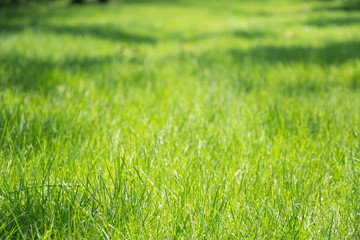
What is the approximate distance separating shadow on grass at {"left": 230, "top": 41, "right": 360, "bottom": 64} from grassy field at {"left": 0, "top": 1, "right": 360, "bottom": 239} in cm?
6

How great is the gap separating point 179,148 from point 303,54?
316 cm

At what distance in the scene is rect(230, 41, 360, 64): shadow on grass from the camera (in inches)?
153

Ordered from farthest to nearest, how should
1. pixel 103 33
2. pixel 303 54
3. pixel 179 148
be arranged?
1. pixel 103 33
2. pixel 303 54
3. pixel 179 148

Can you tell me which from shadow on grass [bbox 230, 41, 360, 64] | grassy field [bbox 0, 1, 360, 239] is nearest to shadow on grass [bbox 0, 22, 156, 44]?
grassy field [bbox 0, 1, 360, 239]

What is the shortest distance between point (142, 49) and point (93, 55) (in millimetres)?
908

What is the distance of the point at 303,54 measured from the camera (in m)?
4.22

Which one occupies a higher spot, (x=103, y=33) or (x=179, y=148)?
(x=103, y=33)

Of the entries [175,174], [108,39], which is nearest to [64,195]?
[175,174]

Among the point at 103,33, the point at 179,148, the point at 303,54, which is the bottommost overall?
the point at 179,148

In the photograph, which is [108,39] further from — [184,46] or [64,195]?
[64,195]

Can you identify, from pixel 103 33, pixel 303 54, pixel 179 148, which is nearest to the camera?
pixel 179 148

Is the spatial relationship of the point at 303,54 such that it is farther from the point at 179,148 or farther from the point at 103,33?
the point at 103,33

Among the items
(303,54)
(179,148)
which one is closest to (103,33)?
(303,54)

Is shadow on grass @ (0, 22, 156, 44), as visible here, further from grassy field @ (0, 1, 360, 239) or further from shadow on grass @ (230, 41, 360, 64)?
shadow on grass @ (230, 41, 360, 64)
